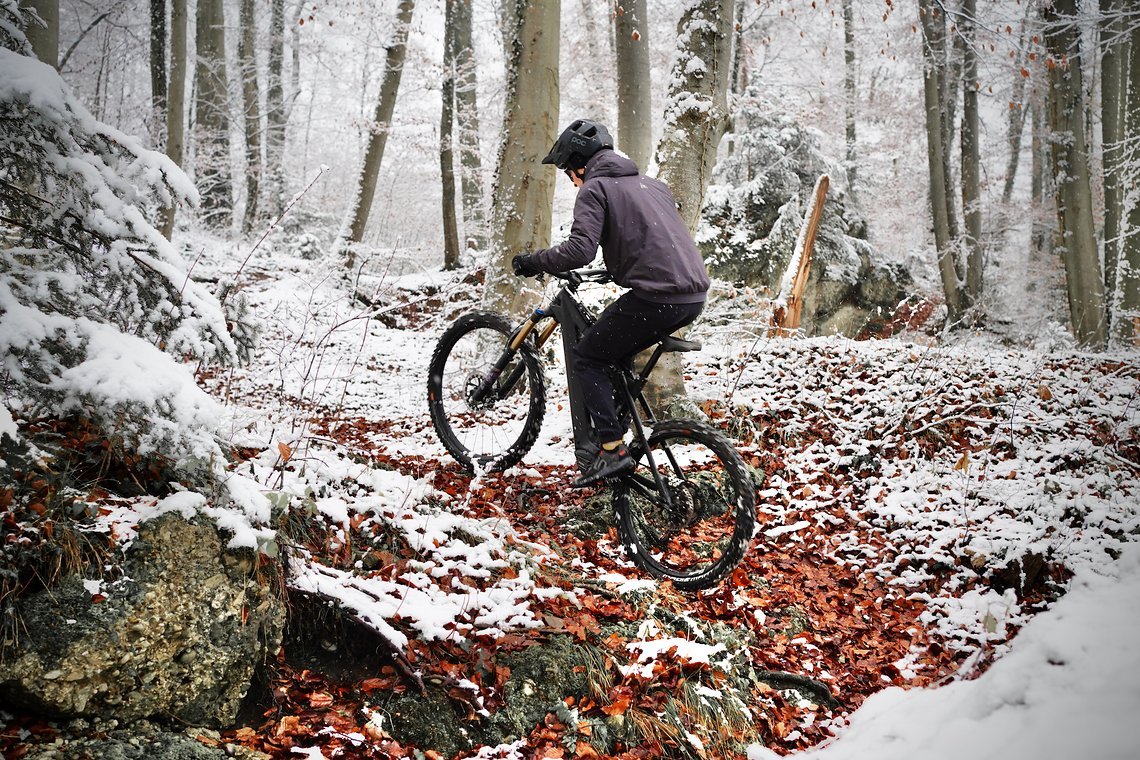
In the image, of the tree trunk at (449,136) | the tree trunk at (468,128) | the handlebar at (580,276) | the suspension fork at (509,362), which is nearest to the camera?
the handlebar at (580,276)

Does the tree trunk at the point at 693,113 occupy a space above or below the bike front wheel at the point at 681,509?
above

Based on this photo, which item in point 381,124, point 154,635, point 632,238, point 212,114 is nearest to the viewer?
point 154,635

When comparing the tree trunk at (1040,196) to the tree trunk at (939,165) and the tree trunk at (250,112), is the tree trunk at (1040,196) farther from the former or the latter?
the tree trunk at (250,112)

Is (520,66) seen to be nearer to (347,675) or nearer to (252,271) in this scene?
(347,675)

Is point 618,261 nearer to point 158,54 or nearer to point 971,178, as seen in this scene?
point 158,54

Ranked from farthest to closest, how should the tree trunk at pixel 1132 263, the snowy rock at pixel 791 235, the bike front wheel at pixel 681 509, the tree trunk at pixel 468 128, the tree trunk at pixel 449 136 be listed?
the tree trunk at pixel 468 128 < the tree trunk at pixel 449 136 < the snowy rock at pixel 791 235 < the tree trunk at pixel 1132 263 < the bike front wheel at pixel 681 509

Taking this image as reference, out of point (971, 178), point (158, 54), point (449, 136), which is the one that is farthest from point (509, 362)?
point (971, 178)

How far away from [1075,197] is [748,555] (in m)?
8.91

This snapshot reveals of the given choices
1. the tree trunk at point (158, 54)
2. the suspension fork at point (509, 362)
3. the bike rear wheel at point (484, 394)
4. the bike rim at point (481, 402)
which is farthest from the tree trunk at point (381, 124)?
the suspension fork at point (509, 362)

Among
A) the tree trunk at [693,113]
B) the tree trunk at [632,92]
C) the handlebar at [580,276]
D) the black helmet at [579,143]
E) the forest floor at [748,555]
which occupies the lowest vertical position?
the forest floor at [748,555]

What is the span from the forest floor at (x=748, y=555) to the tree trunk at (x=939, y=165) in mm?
7745

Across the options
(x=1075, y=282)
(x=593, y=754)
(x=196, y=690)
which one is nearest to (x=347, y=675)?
(x=196, y=690)

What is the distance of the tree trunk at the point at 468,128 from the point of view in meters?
15.5

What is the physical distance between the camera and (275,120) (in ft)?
63.4
